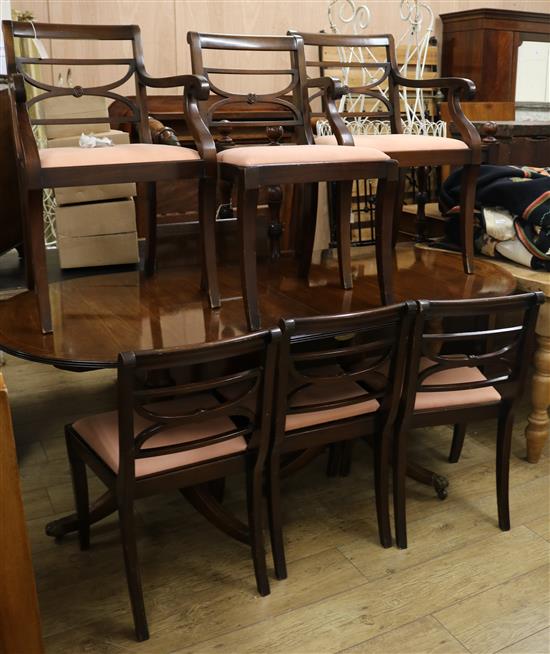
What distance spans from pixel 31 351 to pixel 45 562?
593 millimetres

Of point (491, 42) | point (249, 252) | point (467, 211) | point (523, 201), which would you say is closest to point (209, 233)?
point (249, 252)

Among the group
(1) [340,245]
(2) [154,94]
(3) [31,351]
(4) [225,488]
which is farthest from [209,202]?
(2) [154,94]

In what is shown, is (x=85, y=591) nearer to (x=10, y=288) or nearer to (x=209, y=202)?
(x=209, y=202)

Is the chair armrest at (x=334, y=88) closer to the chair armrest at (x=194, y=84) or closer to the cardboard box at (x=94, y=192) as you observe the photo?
the chair armrest at (x=194, y=84)

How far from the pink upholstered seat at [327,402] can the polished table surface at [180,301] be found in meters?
0.28

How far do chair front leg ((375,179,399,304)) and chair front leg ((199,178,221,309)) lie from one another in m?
0.53

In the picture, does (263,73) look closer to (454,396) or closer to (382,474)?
(454,396)

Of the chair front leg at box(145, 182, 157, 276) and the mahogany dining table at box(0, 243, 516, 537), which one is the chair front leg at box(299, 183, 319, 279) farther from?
the chair front leg at box(145, 182, 157, 276)

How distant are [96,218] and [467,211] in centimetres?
148

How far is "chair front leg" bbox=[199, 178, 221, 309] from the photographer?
234 centimetres

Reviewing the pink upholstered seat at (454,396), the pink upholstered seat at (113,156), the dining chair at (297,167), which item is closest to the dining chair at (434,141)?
the dining chair at (297,167)

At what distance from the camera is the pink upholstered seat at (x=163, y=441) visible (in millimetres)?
1721

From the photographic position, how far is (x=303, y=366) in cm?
254

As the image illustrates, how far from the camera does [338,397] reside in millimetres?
2008
